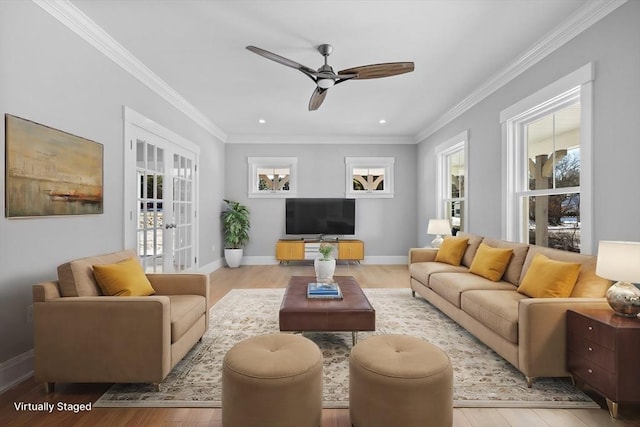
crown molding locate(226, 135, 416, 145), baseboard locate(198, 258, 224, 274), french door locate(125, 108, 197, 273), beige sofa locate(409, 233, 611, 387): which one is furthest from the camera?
crown molding locate(226, 135, 416, 145)

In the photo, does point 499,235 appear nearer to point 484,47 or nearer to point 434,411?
point 484,47

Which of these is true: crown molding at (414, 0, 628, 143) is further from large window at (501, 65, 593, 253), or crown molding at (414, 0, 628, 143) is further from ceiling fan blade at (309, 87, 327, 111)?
ceiling fan blade at (309, 87, 327, 111)

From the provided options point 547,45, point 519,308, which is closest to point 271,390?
point 519,308

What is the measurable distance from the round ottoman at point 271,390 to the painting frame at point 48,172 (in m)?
1.84

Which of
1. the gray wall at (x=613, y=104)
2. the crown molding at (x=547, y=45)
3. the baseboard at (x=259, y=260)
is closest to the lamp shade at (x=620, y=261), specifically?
the gray wall at (x=613, y=104)

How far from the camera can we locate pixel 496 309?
2.48 metres

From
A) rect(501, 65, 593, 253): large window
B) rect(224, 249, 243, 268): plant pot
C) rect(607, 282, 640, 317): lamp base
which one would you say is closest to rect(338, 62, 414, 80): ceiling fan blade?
rect(501, 65, 593, 253): large window

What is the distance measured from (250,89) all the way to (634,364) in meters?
4.38

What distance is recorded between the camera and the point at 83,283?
2.23 meters

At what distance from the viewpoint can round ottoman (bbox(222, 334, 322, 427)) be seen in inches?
61.1

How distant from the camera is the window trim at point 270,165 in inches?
279

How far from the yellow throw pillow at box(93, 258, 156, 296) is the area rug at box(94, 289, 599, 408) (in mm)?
613

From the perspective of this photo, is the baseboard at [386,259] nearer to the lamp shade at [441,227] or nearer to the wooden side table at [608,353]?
the lamp shade at [441,227]

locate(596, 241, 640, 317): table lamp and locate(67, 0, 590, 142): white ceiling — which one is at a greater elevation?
locate(67, 0, 590, 142): white ceiling
